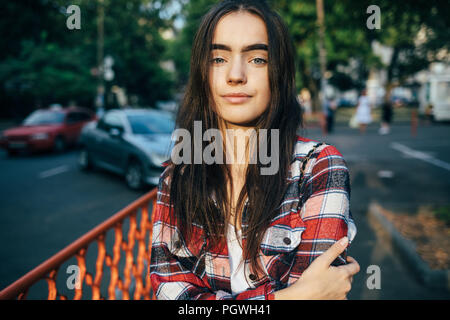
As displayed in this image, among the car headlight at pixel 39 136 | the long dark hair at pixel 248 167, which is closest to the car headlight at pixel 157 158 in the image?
the long dark hair at pixel 248 167

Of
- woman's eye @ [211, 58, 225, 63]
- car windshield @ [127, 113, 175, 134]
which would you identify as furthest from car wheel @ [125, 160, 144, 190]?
woman's eye @ [211, 58, 225, 63]

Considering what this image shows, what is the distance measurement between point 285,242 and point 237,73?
0.60 m

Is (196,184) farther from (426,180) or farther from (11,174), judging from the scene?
(11,174)

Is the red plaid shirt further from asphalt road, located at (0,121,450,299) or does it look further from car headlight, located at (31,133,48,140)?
car headlight, located at (31,133,48,140)

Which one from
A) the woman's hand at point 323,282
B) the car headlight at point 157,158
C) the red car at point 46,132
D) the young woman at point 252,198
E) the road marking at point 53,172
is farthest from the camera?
the red car at point 46,132

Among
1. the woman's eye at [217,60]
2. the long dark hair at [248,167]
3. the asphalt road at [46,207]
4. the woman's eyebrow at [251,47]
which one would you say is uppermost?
the woman's eyebrow at [251,47]

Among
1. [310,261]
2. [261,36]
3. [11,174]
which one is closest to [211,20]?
[261,36]

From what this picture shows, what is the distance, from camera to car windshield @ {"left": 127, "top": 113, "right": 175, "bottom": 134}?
8367 mm

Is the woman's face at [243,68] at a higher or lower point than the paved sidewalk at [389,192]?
higher

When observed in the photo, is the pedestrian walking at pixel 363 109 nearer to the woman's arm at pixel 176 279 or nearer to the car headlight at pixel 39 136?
the car headlight at pixel 39 136

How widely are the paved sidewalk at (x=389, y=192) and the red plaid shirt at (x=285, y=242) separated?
0.40 m

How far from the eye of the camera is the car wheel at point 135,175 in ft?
25.1

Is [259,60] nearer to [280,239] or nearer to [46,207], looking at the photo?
[280,239]
